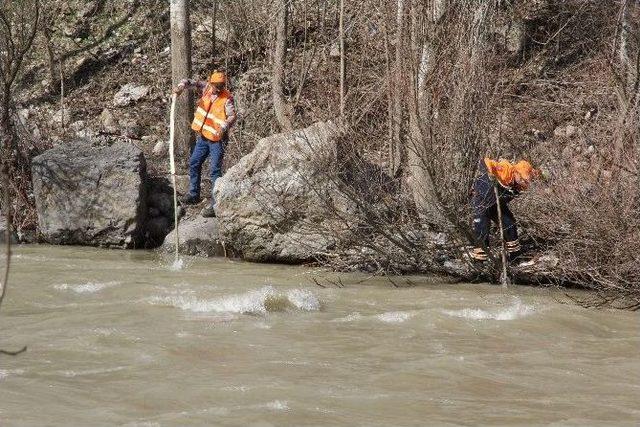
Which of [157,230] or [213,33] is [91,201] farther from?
[213,33]

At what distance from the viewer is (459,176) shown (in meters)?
11.9

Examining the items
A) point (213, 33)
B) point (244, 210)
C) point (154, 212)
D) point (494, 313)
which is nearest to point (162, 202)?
point (154, 212)

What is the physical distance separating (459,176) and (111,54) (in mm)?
12027

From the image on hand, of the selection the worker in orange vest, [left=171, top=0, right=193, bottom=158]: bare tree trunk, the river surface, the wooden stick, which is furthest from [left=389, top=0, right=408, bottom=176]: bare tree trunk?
[left=171, top=0, right=193, bottom=158]: bare tree trunk

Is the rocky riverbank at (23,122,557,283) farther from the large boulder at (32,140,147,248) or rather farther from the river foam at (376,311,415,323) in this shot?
the river foam at (376,311,415,323)

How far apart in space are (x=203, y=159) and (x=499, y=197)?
504 centimetres

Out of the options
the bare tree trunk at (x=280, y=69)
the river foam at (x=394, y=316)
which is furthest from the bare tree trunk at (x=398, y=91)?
the bare tree trunk at (x=280, y=69)

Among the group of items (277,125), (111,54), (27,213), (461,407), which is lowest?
(461,407)

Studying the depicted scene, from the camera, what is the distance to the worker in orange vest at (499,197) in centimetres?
1199

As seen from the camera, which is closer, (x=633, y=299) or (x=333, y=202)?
(x=633, y=299)

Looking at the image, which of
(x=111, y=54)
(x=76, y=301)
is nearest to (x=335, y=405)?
(x=76, y=301)

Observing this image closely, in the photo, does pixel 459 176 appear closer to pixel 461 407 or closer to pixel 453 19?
pixel 453 19

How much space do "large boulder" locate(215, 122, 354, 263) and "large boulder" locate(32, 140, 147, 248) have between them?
153 cm

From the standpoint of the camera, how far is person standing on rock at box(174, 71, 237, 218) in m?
15.3
